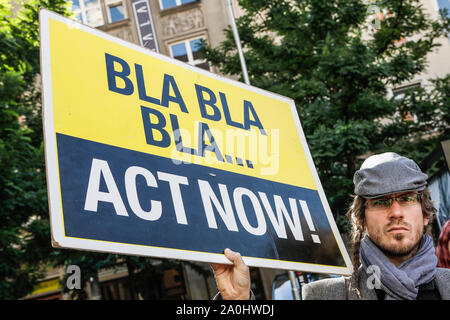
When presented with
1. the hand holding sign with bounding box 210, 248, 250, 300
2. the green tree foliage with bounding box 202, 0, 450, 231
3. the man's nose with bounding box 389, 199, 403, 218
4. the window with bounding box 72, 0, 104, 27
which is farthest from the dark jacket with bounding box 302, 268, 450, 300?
the window with bounding box 72, 0, 104, 27

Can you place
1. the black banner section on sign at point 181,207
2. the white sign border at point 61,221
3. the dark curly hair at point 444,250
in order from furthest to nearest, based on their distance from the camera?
1. the dark curly hair at point 444,250
2. the black banner section on sign at point 181,207
3. the white sign border at point 61,221

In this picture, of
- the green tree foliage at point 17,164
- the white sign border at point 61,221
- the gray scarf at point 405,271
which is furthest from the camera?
the green tree foliage at point 17,164

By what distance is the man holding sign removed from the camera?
183 cm

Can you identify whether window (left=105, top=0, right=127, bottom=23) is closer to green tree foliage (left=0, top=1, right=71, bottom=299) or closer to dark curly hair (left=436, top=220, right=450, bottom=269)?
green tree foliage (left=0, top=1, right=71, bottom=299)

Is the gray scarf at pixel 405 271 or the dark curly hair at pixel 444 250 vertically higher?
the dark curly hair at pixel 444 250

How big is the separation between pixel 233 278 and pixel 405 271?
737mm

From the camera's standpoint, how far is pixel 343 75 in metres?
8.76

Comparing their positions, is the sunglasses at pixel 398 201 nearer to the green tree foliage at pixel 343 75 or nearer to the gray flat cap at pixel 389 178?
the gray flat cap at pixel 389 178

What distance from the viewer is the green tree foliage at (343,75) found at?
28.2ft

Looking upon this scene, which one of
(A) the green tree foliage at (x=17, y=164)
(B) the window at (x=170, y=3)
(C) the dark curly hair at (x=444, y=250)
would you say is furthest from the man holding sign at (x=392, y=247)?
(B) the window at (x=170, y=3)

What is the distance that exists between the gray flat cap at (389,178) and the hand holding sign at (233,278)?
0.68 metres

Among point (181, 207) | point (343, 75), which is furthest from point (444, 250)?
point (343, 75)

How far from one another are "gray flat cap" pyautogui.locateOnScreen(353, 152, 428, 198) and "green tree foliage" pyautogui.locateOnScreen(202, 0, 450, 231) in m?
6.21
